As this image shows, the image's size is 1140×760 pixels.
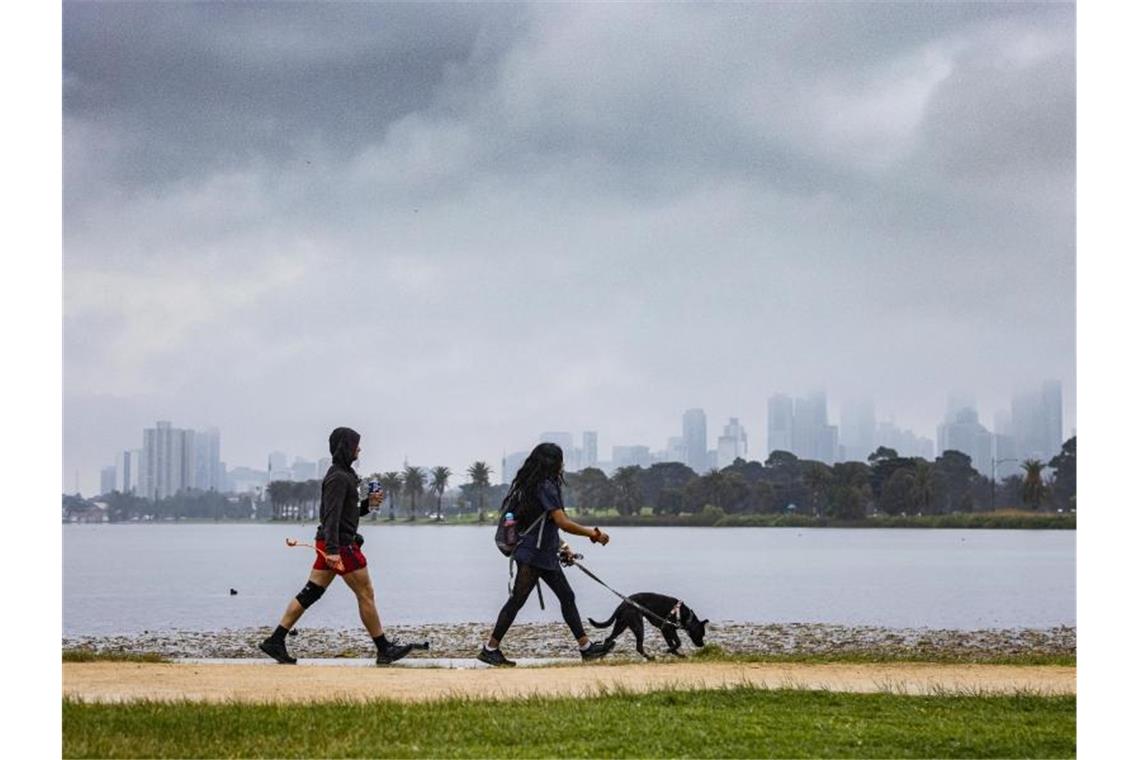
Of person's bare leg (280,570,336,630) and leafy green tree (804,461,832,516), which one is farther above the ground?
person's bare leg (280,570,336,630)

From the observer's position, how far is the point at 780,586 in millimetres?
41688

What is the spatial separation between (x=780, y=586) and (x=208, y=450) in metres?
25.0

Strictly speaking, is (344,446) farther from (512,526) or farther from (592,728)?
(592,728)

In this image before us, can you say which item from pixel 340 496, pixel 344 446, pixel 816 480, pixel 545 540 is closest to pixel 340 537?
pixel 340 496

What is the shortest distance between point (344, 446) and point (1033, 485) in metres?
85.4

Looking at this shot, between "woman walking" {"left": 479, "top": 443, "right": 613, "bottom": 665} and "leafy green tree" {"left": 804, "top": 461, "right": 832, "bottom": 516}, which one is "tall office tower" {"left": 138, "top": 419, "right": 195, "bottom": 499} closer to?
"woman walking" {"left": 479, "top": 443, "right": 613, "bottom": 665}

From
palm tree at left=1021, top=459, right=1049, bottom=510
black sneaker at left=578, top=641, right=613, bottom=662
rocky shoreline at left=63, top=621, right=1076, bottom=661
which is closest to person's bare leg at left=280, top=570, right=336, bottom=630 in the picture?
black sneaker at left=578, top=641, right=613, bottom=662

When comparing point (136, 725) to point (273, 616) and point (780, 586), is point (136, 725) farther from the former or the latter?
point (780, 586)

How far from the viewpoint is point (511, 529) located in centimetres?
1317

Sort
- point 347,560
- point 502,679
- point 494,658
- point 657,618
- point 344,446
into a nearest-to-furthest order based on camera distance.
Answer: point 502,679 < point 347,560 < point 344,446 < point 494,658 < point 657,618

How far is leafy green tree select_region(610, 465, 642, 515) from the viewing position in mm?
52188

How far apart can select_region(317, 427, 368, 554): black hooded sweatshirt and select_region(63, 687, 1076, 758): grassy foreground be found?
256cm

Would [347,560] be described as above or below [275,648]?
above

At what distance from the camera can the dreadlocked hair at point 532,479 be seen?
13.1 m
